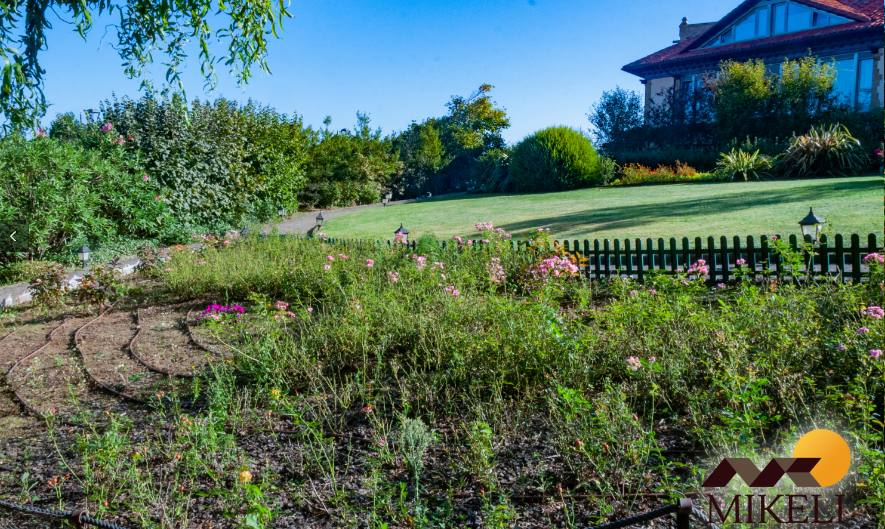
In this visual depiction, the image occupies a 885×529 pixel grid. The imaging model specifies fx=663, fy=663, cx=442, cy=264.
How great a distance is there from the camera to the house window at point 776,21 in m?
25.5

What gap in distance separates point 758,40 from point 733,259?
23117 mm

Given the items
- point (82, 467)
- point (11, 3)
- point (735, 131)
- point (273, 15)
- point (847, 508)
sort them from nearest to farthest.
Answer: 1. point (847, 508)
2. point (82, 467)
3. point (11, 3)
4. point (273, 15)
5. point (735, 131)

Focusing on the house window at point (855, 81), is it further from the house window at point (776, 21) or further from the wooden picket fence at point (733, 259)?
the wooden picket fence at point (733, 259)

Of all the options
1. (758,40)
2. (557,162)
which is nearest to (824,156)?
(557,162)

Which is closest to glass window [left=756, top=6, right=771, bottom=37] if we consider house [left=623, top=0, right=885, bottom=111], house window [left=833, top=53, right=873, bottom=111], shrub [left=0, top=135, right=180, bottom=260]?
house [left=623, top=0, right=885, bottom=111]

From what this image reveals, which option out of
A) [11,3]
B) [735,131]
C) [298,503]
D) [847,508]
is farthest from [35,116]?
[735,131]

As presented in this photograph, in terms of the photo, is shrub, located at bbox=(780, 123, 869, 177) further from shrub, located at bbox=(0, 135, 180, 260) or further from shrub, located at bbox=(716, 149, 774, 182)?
shrub, located at bbox=(0, 135, 180, 260)

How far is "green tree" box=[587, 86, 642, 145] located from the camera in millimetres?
28234

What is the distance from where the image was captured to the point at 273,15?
695cm

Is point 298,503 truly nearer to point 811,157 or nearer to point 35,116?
point 35,116

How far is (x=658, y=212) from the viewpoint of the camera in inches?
503

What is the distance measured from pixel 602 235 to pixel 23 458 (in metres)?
8.93
